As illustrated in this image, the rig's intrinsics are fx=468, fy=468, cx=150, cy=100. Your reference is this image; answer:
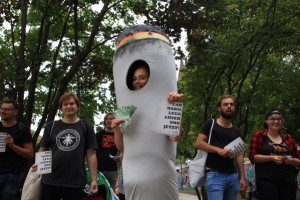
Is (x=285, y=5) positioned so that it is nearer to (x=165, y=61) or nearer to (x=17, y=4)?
(x=17, y=4)

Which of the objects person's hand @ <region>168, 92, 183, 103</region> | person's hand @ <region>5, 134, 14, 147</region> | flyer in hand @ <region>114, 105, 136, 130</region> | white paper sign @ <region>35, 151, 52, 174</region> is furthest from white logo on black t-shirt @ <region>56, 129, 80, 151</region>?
person's hand @ <region>168, 92, 183, 103</region>

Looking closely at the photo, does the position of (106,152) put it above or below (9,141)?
below

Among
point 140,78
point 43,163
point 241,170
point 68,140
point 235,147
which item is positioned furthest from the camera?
point 241,170

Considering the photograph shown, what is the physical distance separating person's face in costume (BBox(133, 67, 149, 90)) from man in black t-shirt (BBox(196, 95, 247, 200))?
1646 mm

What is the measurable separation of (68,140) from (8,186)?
1326 millimetres

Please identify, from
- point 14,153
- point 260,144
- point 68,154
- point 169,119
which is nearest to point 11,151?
point 14,153

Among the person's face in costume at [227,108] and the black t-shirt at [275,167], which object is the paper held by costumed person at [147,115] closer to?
the person's face in costume at [227,108]

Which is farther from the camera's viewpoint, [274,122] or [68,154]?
[274,122]

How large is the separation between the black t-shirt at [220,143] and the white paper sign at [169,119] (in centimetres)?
176

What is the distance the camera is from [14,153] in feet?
18.9

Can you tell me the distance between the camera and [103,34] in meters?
11.1

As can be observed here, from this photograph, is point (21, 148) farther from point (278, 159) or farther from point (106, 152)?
point (278, 159)

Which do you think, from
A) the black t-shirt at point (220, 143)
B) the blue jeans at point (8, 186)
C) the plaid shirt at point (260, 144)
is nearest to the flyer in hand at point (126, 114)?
the black t-shirt at point (220, 143)

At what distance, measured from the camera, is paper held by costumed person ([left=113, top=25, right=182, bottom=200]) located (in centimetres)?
381
